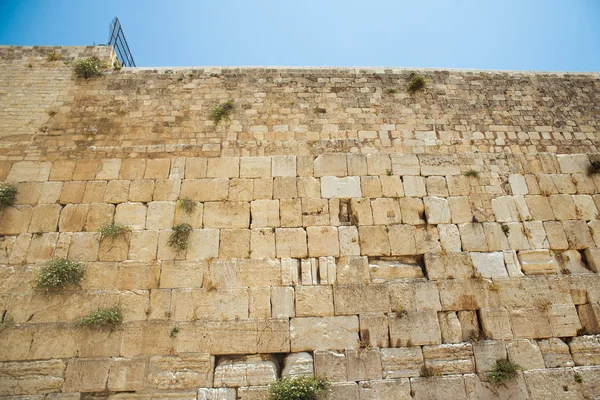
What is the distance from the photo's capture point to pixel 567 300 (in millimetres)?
5609

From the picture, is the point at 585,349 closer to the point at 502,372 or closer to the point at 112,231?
the point at 502,372

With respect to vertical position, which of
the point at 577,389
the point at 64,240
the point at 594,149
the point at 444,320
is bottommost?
the point at 577,389

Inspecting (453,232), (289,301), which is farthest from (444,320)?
(289,301)

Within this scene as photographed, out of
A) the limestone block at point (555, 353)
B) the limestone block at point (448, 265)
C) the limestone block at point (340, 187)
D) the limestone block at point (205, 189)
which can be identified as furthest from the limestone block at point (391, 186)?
the limestone block at point (555, 353)

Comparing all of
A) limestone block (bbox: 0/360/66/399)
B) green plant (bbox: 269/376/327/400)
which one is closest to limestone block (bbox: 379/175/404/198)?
green plant (bbox: 269/376/327/400)

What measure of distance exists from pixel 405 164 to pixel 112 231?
205 inches

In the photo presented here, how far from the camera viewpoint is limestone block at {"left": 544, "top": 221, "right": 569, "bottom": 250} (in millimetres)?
6004

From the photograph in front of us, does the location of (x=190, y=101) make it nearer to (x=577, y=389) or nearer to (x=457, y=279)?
(x=457, y=279)

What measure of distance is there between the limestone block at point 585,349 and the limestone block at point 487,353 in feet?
3.61

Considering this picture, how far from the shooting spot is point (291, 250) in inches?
225

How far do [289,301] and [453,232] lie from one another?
2995 mm

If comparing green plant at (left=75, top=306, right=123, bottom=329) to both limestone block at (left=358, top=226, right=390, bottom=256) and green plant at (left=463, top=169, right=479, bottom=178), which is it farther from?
green plant at (left=463, top=169, right=479, bottom=178)

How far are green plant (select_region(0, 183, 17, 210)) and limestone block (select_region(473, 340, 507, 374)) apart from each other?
7.87 m

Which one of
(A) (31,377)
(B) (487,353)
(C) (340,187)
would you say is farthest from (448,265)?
(A) (31,377)
